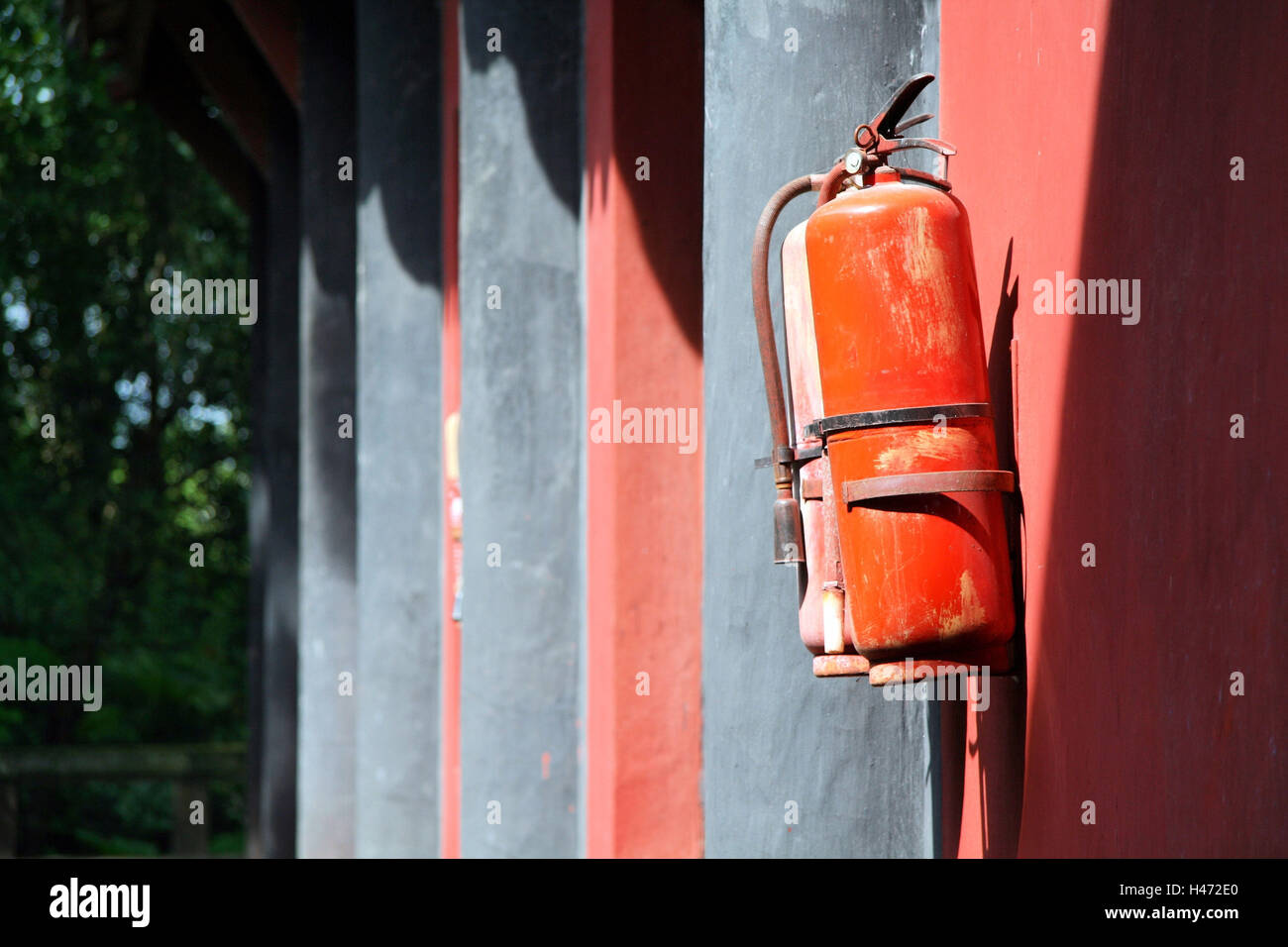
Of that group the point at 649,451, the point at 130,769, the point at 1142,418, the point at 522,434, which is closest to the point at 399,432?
the point at 522,434

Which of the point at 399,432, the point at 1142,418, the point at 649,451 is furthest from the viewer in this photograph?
the point at 399,432

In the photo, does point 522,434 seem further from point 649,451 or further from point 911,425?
point 911,425

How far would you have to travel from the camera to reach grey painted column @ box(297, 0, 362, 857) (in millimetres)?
10281

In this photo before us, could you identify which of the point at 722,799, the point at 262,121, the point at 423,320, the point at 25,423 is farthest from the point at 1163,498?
the point at 25,423

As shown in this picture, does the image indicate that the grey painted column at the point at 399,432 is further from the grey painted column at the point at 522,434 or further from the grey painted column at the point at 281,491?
the grey painted column at the point at 281,491

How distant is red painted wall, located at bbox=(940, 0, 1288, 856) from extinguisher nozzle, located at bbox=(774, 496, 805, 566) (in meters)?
0.45

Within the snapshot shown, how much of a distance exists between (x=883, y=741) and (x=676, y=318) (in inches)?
87.5

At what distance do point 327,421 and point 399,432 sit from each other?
181 cm

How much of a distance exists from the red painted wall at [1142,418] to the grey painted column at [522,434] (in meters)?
2.79

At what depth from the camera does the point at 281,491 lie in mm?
13180

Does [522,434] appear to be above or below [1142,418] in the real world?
above

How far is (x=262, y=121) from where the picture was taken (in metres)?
14.0

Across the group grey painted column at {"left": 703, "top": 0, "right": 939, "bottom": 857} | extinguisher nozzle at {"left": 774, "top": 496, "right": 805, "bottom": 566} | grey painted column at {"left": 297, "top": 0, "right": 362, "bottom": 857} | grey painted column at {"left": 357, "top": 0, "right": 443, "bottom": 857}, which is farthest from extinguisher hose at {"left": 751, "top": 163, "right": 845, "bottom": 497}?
grey painted column at {"left": 297, "top": 0, "right": 362, "bottom": 857}

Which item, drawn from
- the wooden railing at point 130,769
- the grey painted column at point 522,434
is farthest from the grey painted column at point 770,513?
the wooden railing at point 130,769
